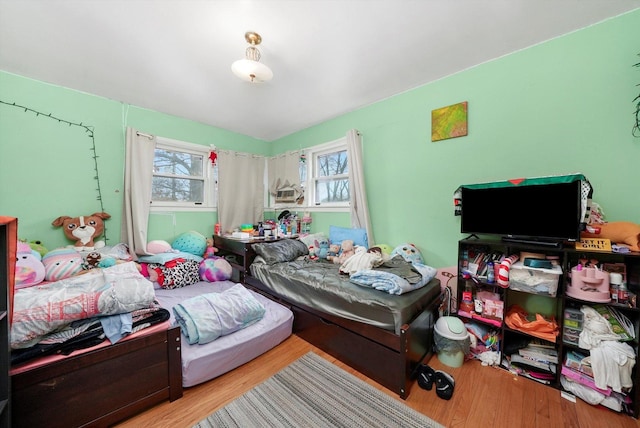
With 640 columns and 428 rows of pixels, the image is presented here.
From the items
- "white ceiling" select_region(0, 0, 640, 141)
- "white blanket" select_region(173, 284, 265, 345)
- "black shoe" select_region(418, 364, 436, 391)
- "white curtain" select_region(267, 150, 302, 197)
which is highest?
"white ceiling" select_region(0, 0, 640, 141)

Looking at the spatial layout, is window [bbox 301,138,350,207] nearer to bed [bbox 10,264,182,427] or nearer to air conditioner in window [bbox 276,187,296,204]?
air conditioner in window [bbox 276,187,296,204]

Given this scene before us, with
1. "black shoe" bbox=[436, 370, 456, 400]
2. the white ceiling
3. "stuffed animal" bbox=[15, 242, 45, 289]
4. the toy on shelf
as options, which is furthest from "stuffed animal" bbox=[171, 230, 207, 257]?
the toy on shelf

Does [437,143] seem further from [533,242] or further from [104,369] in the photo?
[104,369]

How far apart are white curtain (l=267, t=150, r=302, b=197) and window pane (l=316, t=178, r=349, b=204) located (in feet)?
1.04

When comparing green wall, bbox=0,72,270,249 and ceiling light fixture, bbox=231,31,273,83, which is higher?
ceiling light fixture, bbox=231,31,273,83

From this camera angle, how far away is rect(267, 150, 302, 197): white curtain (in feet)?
11.3

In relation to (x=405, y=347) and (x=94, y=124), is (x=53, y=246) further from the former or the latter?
(x=405, y=347)

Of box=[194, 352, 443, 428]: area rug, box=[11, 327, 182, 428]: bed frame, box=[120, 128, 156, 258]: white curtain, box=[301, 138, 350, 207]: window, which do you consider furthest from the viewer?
box=[301, 138, 350, 207]: window

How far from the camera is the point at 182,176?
310 cm

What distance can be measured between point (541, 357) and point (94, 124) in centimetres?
457

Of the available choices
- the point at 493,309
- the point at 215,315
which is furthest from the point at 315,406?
the point at 493,309

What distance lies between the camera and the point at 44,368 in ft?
3.31

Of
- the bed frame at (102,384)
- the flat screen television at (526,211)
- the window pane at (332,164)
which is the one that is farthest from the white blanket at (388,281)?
the window pane at (332,164)

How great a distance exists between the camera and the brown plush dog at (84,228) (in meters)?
2.24
